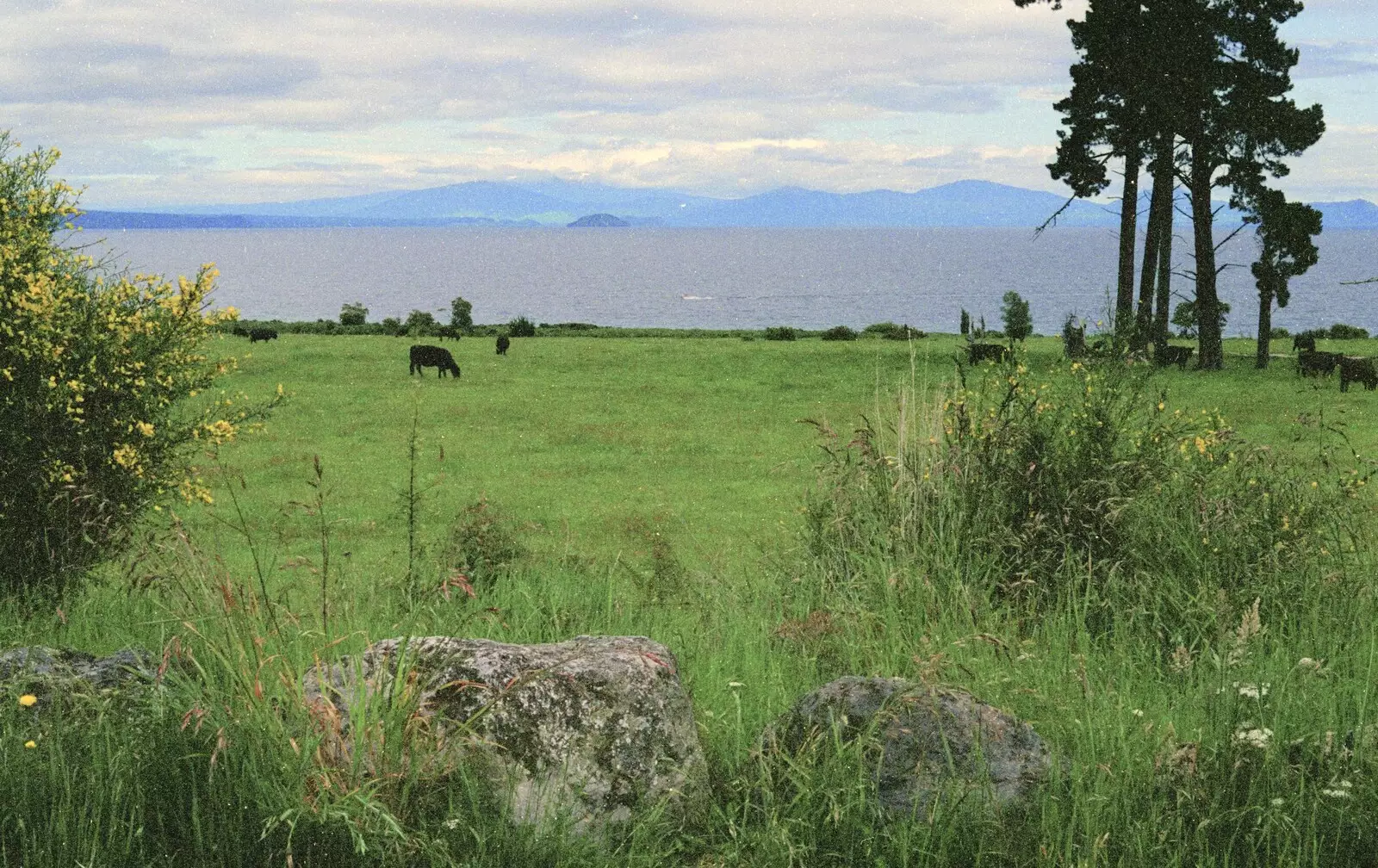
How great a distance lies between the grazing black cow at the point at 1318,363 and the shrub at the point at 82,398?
25.2 m

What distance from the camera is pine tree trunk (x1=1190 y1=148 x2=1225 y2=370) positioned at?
31.4m

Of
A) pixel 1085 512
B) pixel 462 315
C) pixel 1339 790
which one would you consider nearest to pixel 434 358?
pixel 462 315

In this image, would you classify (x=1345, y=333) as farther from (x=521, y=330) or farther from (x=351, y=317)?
(x=351, y=317)

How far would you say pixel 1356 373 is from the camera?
1080 inches

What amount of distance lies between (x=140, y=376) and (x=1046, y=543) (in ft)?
22.9

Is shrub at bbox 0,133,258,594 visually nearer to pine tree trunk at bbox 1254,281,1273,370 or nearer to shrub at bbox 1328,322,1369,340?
pine tree trunk at bbox 1254,281,1273,370

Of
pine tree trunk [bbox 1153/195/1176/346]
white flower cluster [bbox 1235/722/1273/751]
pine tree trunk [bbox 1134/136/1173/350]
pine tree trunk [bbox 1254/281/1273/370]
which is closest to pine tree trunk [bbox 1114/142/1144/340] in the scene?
pine tree trunk [bbox 1134/136/1173/350]

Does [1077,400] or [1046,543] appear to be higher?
[1077,400]

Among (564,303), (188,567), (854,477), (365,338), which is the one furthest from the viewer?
(564,303)

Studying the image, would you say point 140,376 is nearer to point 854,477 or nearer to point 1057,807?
point 854,477

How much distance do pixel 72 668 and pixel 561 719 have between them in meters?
2.35

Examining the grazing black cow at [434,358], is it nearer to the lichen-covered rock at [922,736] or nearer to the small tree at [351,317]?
the small tree at [351,317]

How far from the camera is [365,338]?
4056 centimetres

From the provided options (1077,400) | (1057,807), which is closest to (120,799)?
(1057,807)
